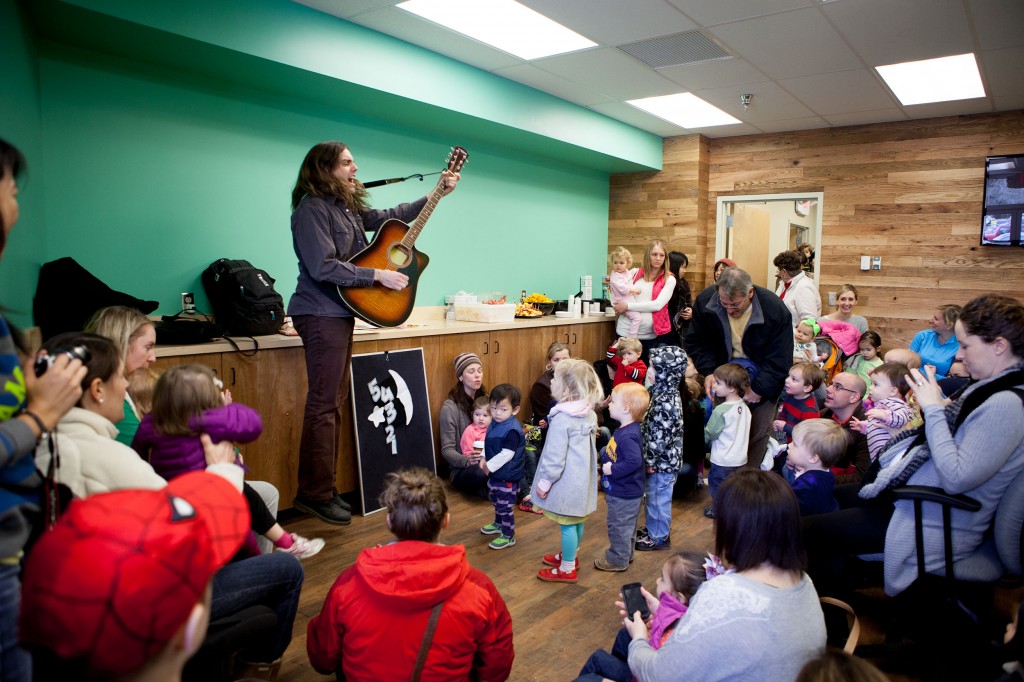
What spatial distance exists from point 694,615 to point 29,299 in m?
2.82

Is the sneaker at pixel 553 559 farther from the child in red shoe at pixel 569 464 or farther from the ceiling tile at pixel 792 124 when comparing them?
the ceiling tile at pixel 792 124

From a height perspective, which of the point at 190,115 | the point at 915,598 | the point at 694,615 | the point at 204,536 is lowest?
the point at 915,598

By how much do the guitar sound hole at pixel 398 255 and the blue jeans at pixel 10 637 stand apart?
2.53m

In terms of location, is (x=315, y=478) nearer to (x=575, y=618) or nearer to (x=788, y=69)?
(x=575, y=618)

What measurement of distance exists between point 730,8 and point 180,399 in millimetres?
3365

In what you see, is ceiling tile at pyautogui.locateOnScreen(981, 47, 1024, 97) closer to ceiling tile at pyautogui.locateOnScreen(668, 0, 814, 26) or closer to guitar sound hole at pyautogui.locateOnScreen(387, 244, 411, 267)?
ceiling tile at pyautogui.locateOnScreen(668, 0, 814, 26)

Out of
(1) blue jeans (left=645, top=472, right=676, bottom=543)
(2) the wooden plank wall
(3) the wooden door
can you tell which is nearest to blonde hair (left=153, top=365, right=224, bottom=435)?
(1) blue jeans (left=645, top=472, right=676, bottom=543)

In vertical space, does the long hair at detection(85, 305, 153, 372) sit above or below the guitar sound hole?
below

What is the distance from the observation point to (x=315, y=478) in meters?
3.37

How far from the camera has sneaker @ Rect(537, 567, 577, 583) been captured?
115 inches

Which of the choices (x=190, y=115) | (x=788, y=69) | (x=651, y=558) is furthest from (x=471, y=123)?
(x=651, y=558)

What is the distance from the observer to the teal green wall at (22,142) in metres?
2.29

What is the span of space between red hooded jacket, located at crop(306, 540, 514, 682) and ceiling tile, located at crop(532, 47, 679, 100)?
11.9 ft

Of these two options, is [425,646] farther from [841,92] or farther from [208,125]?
[841,92]
